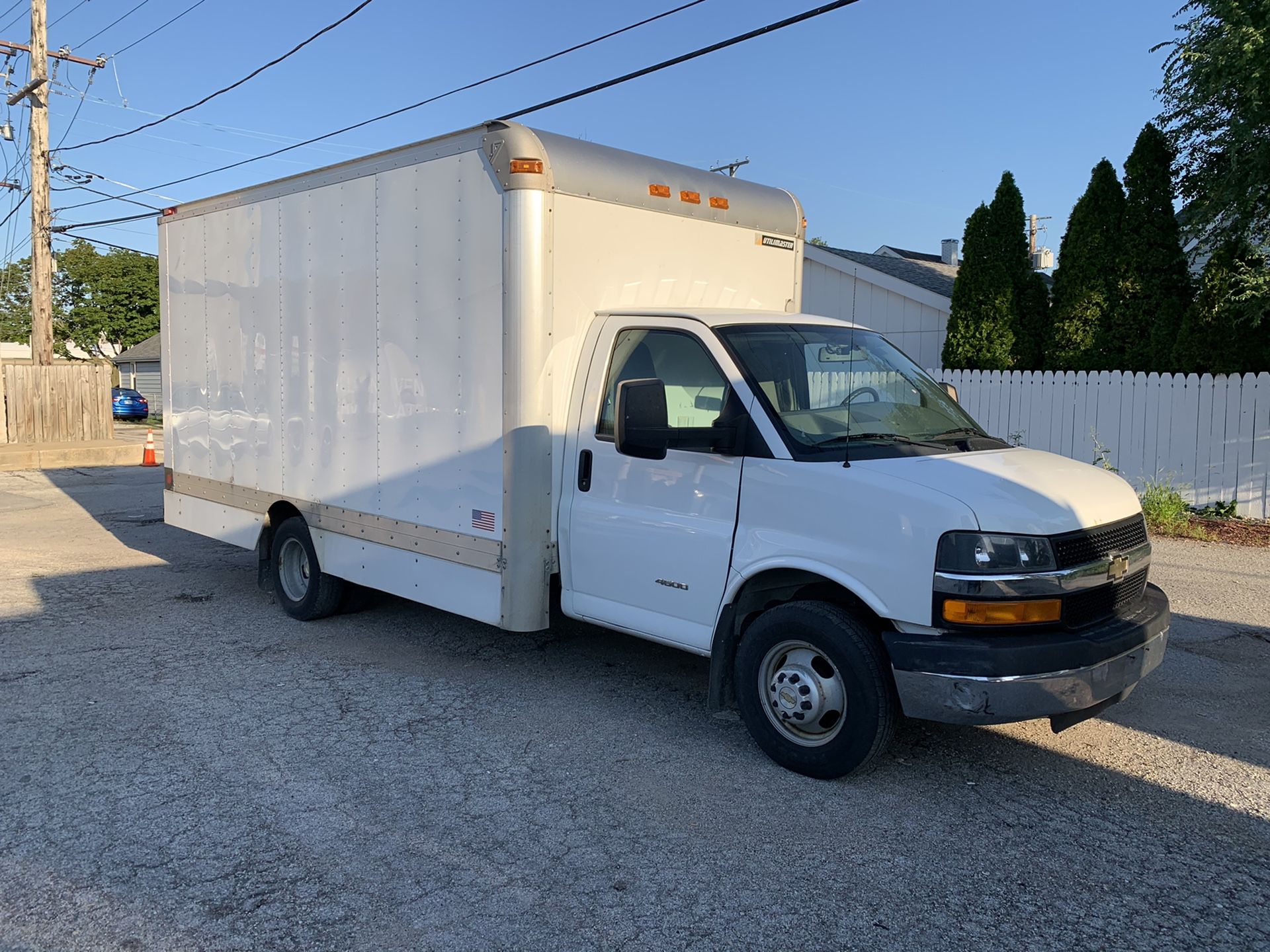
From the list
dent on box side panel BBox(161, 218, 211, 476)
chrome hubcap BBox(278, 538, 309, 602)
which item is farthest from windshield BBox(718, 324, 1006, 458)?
dent on box side panel BBox(161, 218, 211, 476)

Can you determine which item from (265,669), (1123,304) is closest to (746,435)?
(265,669)

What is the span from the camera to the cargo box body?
217 inches

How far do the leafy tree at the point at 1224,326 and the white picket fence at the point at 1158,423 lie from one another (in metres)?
0.33

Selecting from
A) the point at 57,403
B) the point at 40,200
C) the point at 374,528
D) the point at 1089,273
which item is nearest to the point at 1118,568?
the point at 374,528

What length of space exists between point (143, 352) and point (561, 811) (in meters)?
58.1

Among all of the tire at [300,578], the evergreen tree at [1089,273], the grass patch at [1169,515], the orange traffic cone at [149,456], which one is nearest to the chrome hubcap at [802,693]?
the tire at [300,578]

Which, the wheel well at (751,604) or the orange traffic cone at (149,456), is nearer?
the wheel well at (751,604)

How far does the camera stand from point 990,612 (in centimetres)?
408

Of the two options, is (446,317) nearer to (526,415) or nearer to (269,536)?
(526,415)

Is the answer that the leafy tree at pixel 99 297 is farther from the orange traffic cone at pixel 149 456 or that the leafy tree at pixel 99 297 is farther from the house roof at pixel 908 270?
the house roof at pixel 908 270

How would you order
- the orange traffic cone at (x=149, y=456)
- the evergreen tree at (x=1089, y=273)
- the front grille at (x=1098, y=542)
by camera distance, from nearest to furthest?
the front grille at (x=1098, y=542), the evergreen tree at (x=1089, y=273), the orange traffic cone at (x=149, y=456)

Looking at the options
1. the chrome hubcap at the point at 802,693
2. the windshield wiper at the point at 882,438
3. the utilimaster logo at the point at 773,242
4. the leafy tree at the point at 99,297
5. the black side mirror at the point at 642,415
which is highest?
the leafy tree at the point at 99,297

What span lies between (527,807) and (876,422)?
244 centimetres

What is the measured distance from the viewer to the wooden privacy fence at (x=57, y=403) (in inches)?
864
